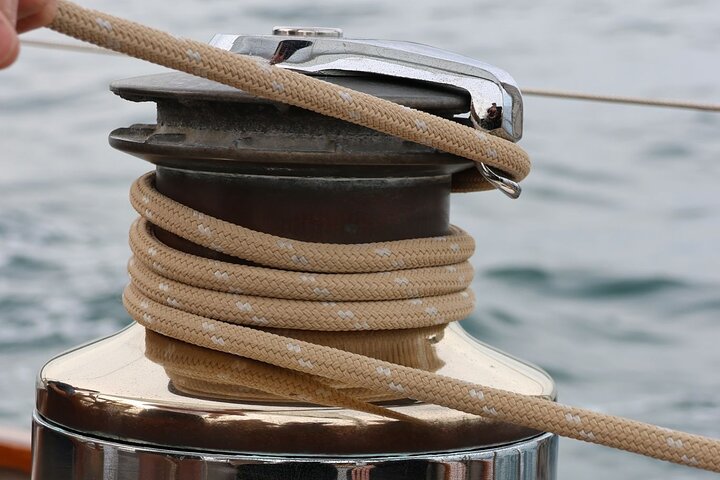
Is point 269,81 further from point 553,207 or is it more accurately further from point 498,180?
point 553,207

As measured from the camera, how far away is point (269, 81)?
0.88 metres

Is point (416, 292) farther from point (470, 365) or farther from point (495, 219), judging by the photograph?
point (495, 219)

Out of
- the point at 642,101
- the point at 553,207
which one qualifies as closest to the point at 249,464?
the point at 642,101

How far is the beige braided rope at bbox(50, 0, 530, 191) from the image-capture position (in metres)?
0.82

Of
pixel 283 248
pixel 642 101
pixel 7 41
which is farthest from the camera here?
pixel 642 101

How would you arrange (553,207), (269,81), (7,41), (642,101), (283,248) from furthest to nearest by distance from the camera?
(553,207), (642,101), (283,248), (269,81), (7,41)

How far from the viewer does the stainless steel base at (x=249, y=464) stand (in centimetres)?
91

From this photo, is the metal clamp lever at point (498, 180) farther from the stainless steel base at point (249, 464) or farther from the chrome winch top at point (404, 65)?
the stainless steel base at point (249, 464)

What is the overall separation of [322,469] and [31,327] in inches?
184

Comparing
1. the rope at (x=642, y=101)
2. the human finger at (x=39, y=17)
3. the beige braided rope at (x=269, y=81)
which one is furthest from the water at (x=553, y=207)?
the human finger at (x=39, y=17)

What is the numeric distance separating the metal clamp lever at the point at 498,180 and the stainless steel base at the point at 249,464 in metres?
0.22

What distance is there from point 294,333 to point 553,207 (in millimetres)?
5843

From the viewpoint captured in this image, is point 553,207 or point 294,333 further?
point 553,207

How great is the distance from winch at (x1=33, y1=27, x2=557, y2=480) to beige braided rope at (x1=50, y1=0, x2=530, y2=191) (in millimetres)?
42
